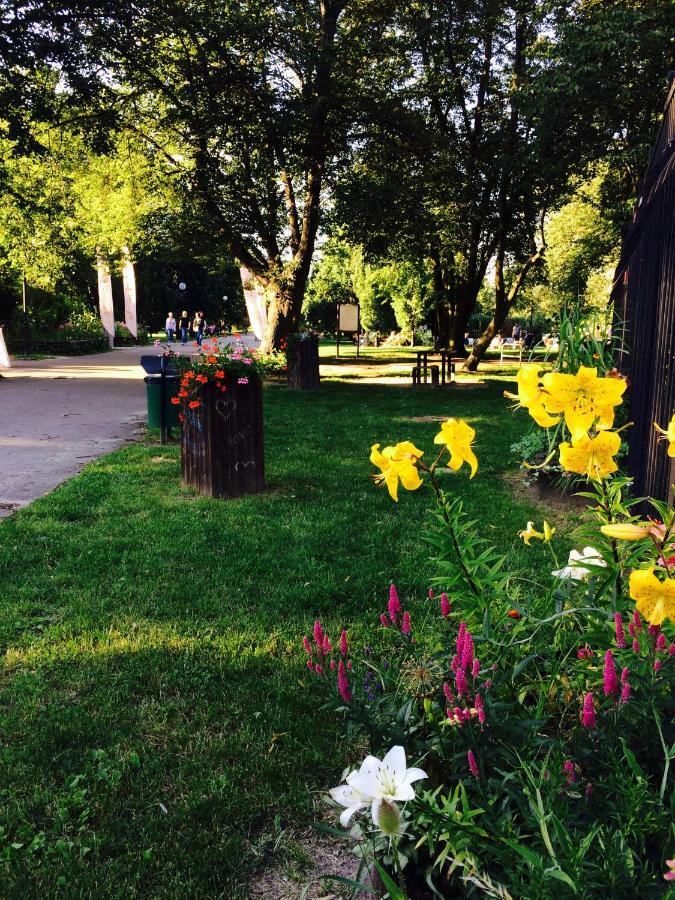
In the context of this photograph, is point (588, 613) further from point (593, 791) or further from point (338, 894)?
point (338, 894)

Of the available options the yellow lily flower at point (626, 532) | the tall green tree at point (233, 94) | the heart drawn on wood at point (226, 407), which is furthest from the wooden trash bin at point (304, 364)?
the yellow lily flower at point (626, 532)

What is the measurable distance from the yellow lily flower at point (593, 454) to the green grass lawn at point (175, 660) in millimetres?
1587

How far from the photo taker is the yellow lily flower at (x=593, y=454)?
4.40ft

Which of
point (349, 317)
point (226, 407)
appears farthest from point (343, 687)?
point (349, 317)

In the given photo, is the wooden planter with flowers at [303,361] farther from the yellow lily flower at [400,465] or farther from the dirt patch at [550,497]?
the yellow lily flower at [400,465]

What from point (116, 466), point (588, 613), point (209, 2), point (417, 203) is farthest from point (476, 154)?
point (588, 613)

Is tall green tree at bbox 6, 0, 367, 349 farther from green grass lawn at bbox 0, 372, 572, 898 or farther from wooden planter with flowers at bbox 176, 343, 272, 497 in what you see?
green grass lawn at bbox 0, 372, 572, 898

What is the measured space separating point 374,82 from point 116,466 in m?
13.0

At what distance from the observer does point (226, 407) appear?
609cm

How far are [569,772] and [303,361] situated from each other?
14.9 meters

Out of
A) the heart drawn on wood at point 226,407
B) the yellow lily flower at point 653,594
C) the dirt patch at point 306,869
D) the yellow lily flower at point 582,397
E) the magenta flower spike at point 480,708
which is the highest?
the yellow lily flower at point 582,397

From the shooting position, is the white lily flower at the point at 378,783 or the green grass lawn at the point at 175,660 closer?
the white lily flower at the point at 378,783

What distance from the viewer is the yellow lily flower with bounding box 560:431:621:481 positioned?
52.8 inches

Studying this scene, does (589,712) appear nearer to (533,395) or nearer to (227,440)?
(533,395)
